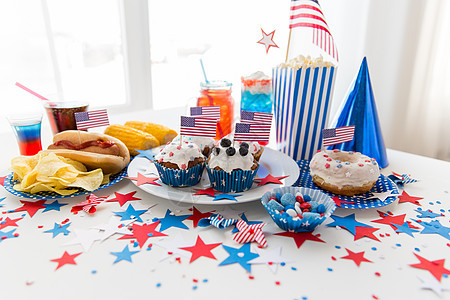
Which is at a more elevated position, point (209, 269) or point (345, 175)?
point (345, 175)

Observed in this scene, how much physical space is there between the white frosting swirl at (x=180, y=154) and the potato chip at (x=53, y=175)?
23cm

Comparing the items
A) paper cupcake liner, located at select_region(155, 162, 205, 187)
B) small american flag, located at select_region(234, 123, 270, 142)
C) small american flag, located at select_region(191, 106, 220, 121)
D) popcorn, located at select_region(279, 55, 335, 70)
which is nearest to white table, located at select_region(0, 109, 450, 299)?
paper cupcake liner, located at select_region(155, 162, 205, 187)

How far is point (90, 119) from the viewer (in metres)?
1.12

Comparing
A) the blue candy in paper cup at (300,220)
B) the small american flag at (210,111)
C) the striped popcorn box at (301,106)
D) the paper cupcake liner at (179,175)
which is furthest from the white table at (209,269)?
the striped popcorn box at (301,106)

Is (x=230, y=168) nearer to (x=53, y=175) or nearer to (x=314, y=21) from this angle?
(x=53, y=175)

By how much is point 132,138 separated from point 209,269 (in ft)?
2.58

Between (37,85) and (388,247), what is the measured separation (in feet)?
7.12

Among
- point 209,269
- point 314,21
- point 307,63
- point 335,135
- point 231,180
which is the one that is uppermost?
point 314,21

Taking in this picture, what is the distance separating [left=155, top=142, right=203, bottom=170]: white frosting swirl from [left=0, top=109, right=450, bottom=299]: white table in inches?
7.8

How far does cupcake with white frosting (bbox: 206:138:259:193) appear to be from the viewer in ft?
3.18

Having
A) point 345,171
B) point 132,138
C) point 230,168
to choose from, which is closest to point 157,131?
point 132,138

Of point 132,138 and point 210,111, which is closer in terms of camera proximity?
point 210,111

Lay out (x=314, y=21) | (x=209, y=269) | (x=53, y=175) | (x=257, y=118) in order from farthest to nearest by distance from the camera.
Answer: (x=314, y=21) → (x=257, y=118) → (x=53, y=175) → (x=209, y=269)

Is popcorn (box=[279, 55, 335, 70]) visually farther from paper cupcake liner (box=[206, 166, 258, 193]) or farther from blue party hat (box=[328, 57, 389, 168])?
paper cupcake liner (box=[206, 166, 258, 193])
